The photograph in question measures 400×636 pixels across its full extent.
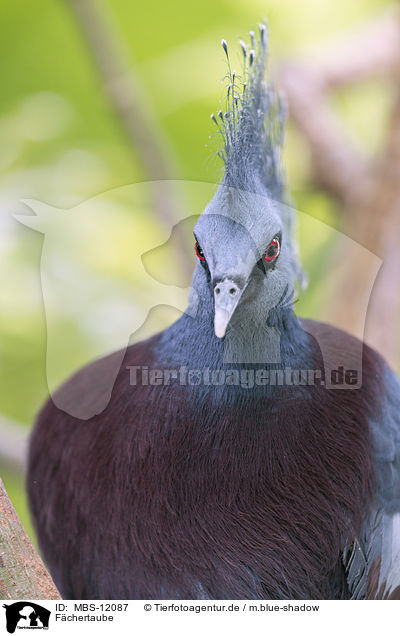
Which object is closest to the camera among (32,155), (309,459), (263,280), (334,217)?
(263,280)

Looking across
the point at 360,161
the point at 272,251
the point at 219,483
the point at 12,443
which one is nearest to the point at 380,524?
the point at 219,483

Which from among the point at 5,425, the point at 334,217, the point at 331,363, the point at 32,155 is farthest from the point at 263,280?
the point at 334,217

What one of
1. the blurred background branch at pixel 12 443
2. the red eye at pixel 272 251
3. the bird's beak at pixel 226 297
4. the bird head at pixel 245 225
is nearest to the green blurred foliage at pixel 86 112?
the blurred background branch at pixel 12 443

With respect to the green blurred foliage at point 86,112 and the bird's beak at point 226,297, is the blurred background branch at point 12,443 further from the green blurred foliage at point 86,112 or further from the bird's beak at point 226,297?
the bird's beak at point 226,297

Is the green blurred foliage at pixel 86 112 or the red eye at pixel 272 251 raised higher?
the green blurred foliage at pixel 86 112

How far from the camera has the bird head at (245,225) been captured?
3.11 feet

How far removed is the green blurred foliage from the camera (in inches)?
60.7

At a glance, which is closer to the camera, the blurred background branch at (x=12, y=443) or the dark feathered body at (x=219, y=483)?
the dark feathered body at (x=219, y=483)

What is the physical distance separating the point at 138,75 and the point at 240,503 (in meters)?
1.31

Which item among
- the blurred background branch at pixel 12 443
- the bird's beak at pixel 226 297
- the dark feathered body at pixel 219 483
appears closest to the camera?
the bird's beak at pixel 226 297

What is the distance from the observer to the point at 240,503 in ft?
3.61

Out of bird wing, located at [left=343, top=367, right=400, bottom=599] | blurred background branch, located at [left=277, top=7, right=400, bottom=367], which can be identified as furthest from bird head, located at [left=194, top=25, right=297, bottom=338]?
blurred background branch, located at [left=277, top=7, right=400, bottom=367]

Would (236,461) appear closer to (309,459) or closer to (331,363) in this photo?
(309,459)
